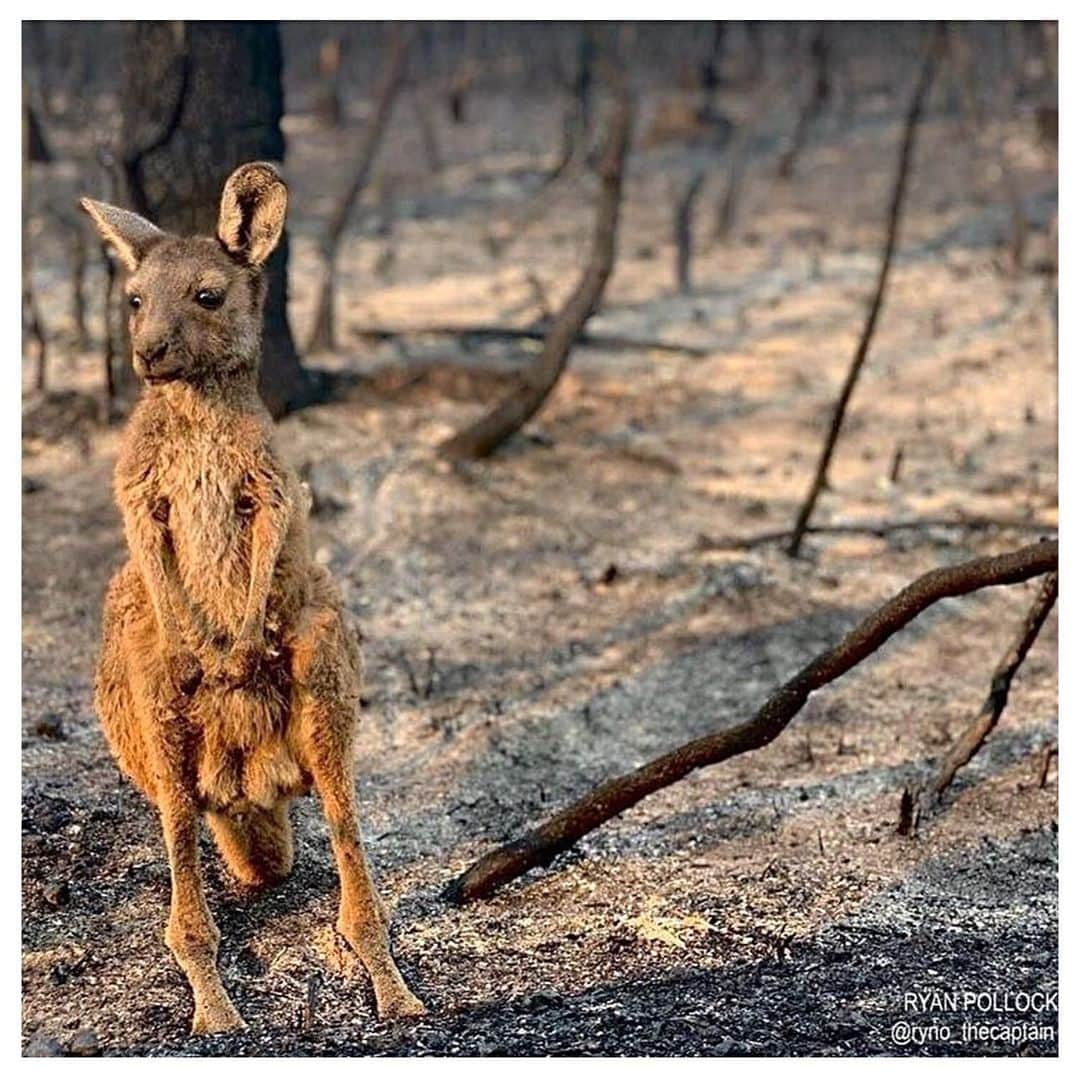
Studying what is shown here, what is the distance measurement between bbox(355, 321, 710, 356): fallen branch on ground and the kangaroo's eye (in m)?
7.18

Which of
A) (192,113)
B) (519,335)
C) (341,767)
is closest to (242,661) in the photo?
(341,767)

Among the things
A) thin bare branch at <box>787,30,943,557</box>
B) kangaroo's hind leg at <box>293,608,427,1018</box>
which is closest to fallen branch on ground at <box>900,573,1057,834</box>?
kangaroo's hind leg at <box>293,608,427,1018</box>

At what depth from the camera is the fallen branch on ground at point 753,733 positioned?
17.9ft

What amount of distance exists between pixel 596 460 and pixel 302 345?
2679mm

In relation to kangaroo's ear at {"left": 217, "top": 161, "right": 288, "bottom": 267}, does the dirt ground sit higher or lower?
lower

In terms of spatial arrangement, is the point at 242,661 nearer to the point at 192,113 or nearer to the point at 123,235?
the point at 123,235

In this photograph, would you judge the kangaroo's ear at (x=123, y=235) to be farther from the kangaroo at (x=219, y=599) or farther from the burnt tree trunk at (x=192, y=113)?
the burnt tree trunk at (x=192, y=113)

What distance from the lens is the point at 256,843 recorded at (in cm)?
531

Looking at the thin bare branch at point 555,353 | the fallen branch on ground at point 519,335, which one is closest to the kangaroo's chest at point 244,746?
the thin bare branch at point 555,353

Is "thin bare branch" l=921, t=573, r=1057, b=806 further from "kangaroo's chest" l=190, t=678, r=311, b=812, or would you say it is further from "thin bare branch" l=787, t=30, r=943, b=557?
"kangaroo's chest" l=190, t=678, r=311, b=812

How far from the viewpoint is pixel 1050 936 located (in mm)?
5434

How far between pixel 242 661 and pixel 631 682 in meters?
3.08

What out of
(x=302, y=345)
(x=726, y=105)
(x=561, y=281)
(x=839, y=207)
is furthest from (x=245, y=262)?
(x=726, y=105)

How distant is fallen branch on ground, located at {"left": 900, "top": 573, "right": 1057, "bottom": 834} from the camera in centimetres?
600
